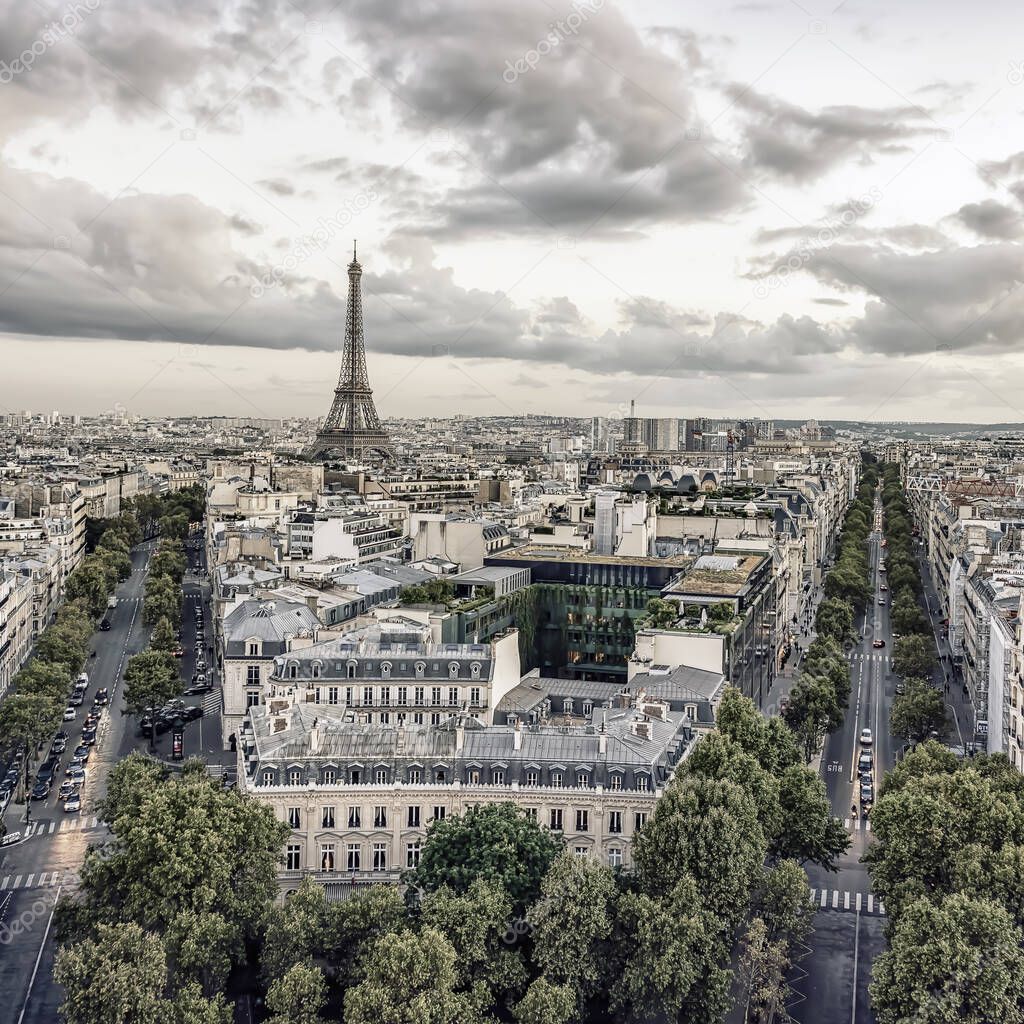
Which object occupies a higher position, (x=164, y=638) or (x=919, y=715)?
(x=919, y=715)

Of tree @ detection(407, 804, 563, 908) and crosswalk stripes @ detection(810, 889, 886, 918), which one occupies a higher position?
tree @ detection(407, 804, 563, 908)

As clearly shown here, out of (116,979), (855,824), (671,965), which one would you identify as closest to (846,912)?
(855,824)

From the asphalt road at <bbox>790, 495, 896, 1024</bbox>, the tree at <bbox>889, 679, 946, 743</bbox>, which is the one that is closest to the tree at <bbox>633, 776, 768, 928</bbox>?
the asphalt road at <bbox>790, 495, 896, 1024</bbox>

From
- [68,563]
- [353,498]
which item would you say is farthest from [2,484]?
[353,498]

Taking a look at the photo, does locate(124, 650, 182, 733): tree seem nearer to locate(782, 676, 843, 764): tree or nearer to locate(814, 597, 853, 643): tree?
locate(782, 676, 843, 764): tree

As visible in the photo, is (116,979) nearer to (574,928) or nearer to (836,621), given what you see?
(574,928)

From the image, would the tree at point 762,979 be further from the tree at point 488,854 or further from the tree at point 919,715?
the tree at point 919,715
